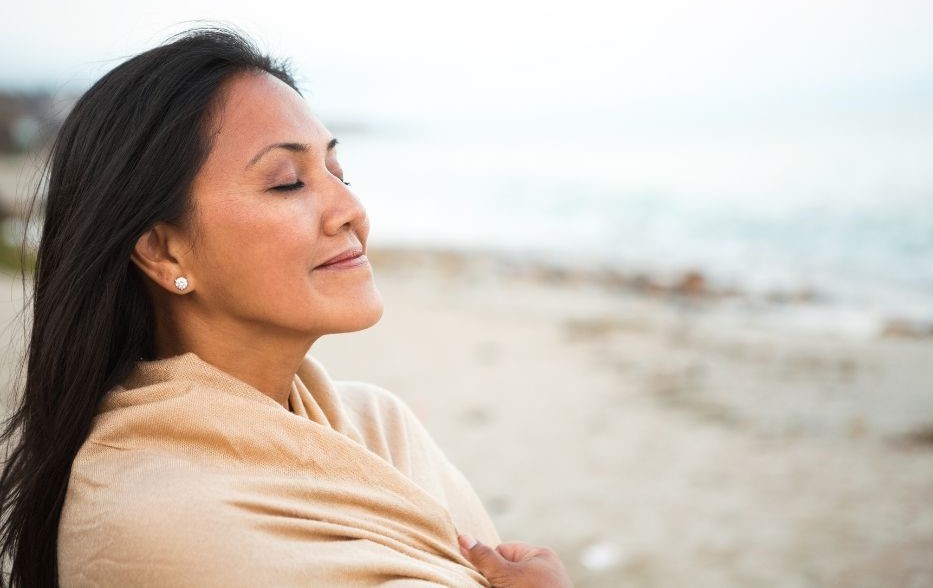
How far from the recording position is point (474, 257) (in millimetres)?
14430

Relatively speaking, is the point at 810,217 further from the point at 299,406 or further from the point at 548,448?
the point at 299,406

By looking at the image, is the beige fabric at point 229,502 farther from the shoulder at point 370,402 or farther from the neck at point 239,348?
the shoulder at point 370,402

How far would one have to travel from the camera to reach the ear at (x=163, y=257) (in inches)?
65.3

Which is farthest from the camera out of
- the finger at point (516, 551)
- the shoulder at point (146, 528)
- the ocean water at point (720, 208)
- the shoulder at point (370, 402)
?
the ocean water at point (720, 208)

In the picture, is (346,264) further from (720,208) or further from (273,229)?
(720,208)

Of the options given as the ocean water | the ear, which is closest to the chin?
the ear

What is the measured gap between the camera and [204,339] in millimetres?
1767

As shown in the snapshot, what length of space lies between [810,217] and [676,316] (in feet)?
33.7

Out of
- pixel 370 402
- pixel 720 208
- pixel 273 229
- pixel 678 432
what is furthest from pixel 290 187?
pixel 720 208

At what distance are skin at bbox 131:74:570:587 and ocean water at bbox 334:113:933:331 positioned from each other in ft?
23.6

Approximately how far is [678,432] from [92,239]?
5024 mm

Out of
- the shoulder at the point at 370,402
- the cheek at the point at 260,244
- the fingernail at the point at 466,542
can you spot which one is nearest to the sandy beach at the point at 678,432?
the shoulder at the point at 370,402

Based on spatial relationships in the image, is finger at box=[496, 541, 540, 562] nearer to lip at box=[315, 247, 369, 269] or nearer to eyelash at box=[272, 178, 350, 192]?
lip at box=[315, 247, 369, 269]

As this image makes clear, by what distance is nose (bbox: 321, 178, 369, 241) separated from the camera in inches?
67.4
